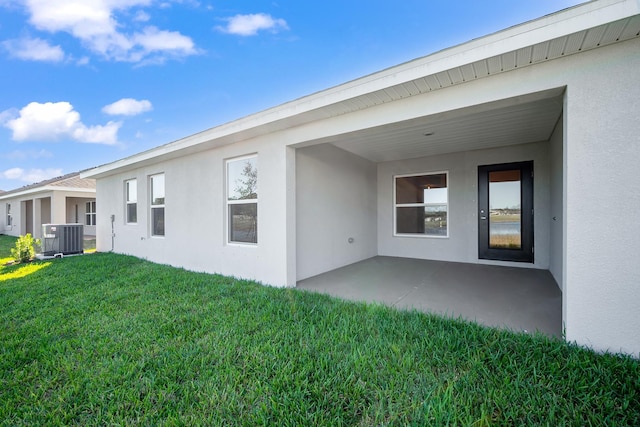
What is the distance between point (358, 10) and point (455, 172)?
4111 millimetres

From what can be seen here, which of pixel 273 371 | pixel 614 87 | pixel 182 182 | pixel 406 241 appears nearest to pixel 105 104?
pixel 182 182

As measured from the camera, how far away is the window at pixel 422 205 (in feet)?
22.1

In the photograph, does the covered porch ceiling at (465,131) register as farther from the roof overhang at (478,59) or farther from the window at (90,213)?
the window at (90,213)

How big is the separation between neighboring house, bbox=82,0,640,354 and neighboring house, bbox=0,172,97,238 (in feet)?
19.4

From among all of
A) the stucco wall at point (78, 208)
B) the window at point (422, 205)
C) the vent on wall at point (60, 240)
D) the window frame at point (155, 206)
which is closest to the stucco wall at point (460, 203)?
the window at point (422, 205)

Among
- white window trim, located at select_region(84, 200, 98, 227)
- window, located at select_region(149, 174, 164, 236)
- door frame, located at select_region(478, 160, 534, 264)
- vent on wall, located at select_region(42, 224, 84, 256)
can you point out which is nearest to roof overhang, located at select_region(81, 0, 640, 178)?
door frame, located at select_region(478, 160, 534, 264)

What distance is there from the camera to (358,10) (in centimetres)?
541

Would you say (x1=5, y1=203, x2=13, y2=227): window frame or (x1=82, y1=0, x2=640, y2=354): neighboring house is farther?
(x1=5, y1=203, x2=13, y2=227): window frame

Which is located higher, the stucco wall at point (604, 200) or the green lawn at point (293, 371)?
the stucco wall at point (604, 200)

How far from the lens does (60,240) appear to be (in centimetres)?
837

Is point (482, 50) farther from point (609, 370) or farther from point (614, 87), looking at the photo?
point (609, 370)

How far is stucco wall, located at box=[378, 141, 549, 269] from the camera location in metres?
5.59

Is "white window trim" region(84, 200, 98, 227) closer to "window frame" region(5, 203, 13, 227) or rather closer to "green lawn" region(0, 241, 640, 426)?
"window frame" region(5, 203, 13, 227)

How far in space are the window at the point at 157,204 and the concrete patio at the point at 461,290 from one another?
4.51m
